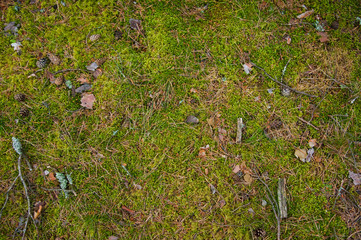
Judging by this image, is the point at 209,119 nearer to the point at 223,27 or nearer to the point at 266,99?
the point at 266,99

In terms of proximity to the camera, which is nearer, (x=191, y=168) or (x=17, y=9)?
(x=191, y=168)

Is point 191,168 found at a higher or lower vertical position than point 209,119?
lower

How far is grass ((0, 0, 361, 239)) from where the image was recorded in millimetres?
2535

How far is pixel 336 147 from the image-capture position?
2.69 meters

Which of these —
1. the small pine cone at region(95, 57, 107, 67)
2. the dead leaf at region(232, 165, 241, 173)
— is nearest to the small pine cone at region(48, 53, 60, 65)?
the small pine cone at region(95, 57, 107, 67)

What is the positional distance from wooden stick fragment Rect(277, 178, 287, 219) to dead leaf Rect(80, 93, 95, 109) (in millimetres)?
2529

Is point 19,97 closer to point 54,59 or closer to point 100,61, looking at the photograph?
point 54,59

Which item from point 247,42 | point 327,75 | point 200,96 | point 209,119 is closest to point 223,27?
point 247,42

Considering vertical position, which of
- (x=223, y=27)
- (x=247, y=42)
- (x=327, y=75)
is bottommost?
(x=327, y=75)

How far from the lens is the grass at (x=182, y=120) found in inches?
99.8

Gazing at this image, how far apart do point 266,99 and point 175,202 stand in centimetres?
173

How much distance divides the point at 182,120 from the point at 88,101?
121 cm

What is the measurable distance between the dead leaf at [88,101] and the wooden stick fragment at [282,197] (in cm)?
253

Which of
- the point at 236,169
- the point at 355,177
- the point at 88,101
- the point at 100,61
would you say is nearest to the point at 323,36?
the point at 355,177
